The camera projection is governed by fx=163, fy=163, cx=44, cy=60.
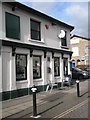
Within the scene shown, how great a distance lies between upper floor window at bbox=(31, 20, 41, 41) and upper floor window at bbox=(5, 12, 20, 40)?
1573 mm

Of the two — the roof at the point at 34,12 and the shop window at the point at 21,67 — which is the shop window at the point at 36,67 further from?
the roof at the point at 34,12

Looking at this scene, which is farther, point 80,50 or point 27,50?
point 80,50

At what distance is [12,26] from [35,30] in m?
2.42

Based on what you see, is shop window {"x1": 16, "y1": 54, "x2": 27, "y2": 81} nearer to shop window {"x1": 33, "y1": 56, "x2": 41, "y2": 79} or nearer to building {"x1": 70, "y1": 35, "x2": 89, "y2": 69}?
shop window {"x1": 33, "y1": 56, "x2": 41, "y2": 79}

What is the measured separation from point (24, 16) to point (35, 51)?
2.51 meters

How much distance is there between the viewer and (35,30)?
1199cm

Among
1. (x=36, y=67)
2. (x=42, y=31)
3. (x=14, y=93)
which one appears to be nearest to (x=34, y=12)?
(x=42, y=31)

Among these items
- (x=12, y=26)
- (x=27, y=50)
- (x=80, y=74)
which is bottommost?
(x=80, y=74)

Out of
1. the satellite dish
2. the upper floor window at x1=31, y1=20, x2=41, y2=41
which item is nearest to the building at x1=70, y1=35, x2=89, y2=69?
the satellite dish

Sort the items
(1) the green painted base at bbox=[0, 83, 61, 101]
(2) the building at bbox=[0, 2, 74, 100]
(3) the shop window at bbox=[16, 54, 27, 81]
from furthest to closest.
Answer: (3) the shop window at bbox=[16, 54, 27, 81]
(2) the building at bbox=[0, 2, 74, 100]
(1) the green painted base at bbox=[0, 83, 61, 101]

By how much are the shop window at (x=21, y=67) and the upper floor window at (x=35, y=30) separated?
1840mm

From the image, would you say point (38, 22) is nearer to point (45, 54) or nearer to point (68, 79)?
point (45, 54)

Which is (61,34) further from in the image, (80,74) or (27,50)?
(80,74)

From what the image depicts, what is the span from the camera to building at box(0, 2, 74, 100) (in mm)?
9438
